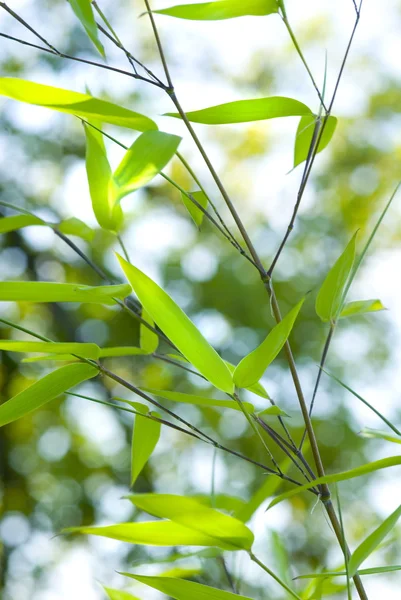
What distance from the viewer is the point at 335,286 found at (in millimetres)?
420

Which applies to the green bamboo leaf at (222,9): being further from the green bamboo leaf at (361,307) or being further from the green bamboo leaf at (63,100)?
the green bamboo leaf at (361,307)

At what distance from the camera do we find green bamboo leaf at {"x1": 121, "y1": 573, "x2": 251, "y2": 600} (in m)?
0.35

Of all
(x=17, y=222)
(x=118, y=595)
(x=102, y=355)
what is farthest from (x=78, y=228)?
(x=118, y=595)

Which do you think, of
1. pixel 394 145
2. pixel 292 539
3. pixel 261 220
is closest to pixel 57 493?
pixel 292 539

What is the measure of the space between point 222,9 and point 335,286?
0.19 meters

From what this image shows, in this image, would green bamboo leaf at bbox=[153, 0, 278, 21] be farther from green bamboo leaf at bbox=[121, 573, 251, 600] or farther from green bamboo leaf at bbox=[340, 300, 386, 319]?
green bamboo leaf at bbox=[121, 573, 251, 600]

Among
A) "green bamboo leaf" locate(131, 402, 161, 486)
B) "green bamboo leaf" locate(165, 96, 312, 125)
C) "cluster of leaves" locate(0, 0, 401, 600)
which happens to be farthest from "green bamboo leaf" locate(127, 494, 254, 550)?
"green bamboo leaf" locate(165, 96, 312, 125)

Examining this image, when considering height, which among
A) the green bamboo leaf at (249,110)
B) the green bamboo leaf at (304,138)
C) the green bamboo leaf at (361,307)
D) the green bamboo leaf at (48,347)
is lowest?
the green bamboo leaf at (48,347)

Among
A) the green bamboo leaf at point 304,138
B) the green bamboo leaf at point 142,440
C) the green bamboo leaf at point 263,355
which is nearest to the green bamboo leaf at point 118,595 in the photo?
the green bamboo leaf at point 142,440

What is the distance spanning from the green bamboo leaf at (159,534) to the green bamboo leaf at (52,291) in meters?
0.13

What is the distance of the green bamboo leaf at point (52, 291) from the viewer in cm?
34

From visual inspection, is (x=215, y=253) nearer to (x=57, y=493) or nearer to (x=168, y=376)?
(x=168, y=376)

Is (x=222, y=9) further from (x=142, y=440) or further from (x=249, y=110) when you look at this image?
(x=142, y=440)

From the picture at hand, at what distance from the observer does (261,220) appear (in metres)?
2.07
